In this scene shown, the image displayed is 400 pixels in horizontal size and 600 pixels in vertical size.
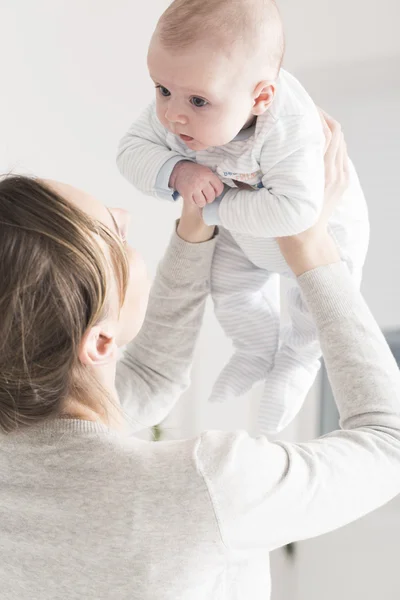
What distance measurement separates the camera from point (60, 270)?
728 mm

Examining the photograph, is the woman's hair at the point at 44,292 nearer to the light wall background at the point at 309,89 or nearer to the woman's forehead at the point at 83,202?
the woman's forehead at the point at 83,202

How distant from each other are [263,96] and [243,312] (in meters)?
0.41

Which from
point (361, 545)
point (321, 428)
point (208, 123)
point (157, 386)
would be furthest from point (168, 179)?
point (361, 545)

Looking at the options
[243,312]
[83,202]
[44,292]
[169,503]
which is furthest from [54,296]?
[243,312]

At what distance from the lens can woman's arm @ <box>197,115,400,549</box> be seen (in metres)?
0.73

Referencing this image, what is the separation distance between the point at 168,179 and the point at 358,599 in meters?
1.95

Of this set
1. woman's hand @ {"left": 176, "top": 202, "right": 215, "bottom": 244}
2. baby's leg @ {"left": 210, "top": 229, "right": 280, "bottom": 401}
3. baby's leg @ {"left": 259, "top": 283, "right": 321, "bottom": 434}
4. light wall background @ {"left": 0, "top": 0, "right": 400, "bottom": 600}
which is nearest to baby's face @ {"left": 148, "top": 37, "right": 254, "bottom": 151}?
woman's hand @ {"left": 176, "top": 202, "right": 215, "bottom": 244}

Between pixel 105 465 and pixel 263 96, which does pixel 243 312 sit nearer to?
pixel 263 96

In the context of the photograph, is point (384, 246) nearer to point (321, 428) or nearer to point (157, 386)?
point (321, 428)

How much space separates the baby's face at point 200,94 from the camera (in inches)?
34.9

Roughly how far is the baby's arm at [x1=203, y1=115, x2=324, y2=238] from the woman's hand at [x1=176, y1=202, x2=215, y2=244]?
0.40ft

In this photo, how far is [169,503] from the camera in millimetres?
720

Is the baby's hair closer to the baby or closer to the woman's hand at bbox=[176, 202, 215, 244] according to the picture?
the baby

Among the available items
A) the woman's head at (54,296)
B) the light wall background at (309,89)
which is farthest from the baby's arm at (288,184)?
the light wall background at (309,89)
